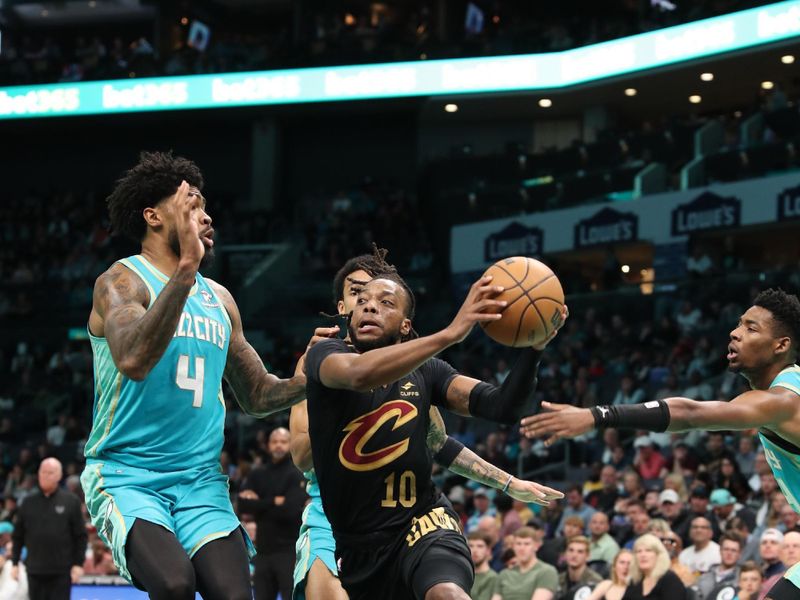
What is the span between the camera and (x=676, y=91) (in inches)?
1212

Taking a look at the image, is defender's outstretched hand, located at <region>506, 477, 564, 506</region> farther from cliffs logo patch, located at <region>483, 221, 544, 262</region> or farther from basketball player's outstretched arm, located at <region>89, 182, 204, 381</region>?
cliffs logo patch, located at <region>483, 221, 544, 262</region>

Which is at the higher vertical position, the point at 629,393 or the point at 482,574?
the point at 629,393

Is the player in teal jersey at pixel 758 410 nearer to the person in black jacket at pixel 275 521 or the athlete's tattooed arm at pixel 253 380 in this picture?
the athlete's tattooed arm at pixel 253 380

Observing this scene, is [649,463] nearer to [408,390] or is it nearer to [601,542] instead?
[601,542]

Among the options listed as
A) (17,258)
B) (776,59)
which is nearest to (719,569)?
(776,59)

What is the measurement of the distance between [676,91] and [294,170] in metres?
10.7

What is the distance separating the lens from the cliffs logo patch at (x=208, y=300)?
5.82 m

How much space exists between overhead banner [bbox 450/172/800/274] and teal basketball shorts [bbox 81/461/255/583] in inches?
762

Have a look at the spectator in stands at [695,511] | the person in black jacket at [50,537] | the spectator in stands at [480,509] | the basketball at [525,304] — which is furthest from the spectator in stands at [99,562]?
the basketball at [525,304]

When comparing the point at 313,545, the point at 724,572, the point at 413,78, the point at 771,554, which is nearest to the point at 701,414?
the point at 313,545

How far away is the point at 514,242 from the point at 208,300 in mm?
21686

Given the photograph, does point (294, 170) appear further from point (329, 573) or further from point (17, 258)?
point (329, 573)

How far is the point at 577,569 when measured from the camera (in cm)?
1202

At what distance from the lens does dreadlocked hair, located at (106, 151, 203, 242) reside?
5.88 m
